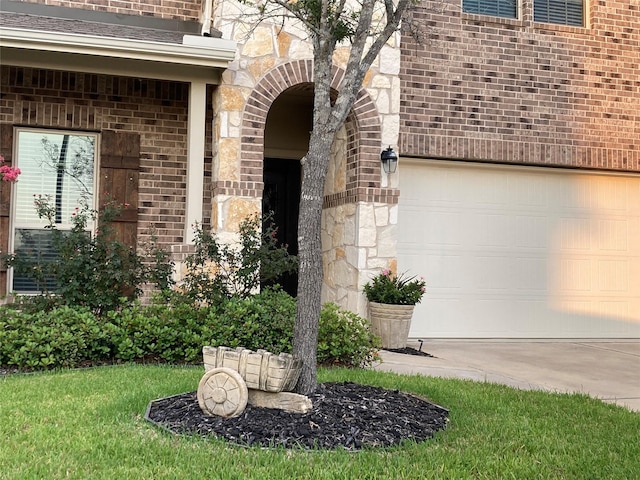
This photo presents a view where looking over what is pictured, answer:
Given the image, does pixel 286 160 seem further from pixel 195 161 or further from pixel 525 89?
pixel 525 89

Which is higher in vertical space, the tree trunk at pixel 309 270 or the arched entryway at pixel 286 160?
the arched entryway at pixel 286 160

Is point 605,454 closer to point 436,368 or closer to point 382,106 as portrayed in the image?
point 436,368

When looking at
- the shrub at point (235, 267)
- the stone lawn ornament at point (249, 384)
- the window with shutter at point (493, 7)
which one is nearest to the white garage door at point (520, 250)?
the window with shutter at point (493, 7)

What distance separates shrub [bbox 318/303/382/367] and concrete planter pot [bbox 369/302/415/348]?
153 centimetres

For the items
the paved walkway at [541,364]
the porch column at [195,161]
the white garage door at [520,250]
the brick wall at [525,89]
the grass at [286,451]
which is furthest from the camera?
the white garage door at [520,250]

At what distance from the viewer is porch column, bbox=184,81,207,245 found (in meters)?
7.60

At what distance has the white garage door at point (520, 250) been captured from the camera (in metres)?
9.30

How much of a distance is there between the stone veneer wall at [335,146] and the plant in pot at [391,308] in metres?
0.24

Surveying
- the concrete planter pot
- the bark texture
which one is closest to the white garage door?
the concrete planter pot

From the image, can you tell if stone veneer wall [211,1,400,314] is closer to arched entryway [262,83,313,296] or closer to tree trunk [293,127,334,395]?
arched entryway [262,83,313,296]

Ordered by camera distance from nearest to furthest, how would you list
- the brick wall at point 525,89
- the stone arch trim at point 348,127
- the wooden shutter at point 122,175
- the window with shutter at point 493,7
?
1. the stone arch trim at point 348,127
2. the wooden shutter at point 122,175
3. the brick wall at point 525,89
4. the window with shutter at point 493,7

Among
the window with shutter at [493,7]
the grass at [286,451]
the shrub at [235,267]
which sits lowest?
the grass at [286,451]

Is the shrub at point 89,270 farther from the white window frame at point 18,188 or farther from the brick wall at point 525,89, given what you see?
the brick wall at point 525,89

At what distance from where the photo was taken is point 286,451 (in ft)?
11.1
